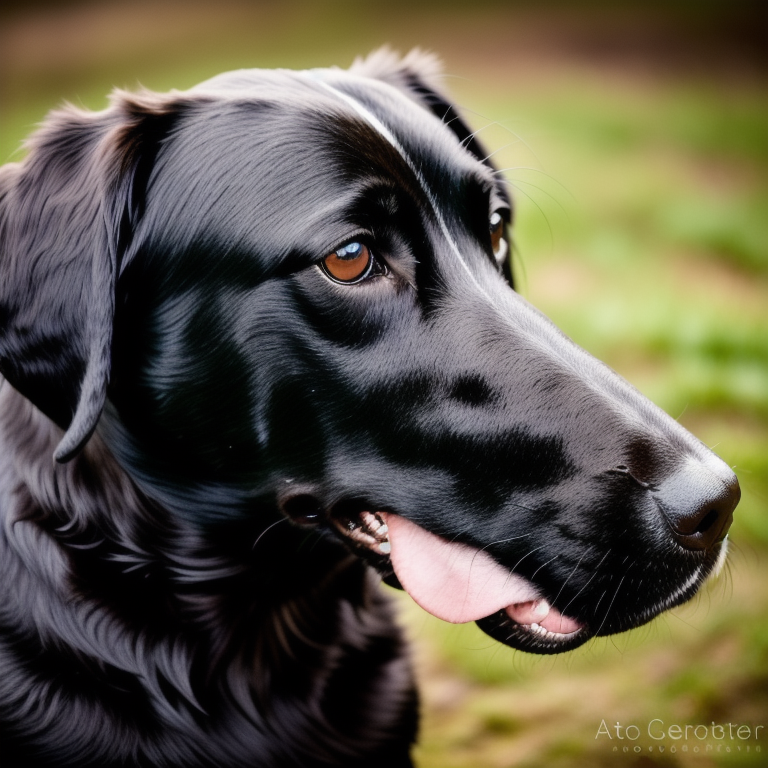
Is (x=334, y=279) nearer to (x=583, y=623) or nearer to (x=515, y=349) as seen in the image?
(x=515, y=349)

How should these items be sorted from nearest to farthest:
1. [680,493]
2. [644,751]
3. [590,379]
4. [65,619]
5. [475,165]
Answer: [680,493] → [590,379] → [65,619] → [475,165] → [644,751]

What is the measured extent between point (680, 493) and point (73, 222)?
1540 mm

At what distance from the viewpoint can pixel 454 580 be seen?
79.3 inches

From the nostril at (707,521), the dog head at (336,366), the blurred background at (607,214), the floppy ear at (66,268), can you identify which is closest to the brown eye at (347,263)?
the dog head at (336,366)

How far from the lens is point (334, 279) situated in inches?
77.0

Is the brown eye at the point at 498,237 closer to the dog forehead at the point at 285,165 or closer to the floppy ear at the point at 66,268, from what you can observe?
the dog forehead at the point at 285,165

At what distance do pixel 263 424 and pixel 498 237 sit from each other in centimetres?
98

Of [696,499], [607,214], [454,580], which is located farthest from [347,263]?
[607,214]

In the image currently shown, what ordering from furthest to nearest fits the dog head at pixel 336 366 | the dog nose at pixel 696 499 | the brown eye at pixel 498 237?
the brown eye at pixel 498 237, the dog head at pixel 336 366, the dog nose at pixel 696 499

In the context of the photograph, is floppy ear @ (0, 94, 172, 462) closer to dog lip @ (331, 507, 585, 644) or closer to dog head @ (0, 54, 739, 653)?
dog head @ (0, 54, 739, 653)

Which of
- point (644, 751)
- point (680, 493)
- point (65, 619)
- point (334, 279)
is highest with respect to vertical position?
point (334, 279)

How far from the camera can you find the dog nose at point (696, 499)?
1757 mm

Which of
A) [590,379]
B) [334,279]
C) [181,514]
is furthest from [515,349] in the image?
[181,514]

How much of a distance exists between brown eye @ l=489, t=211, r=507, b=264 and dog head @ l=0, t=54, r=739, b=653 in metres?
0.32
